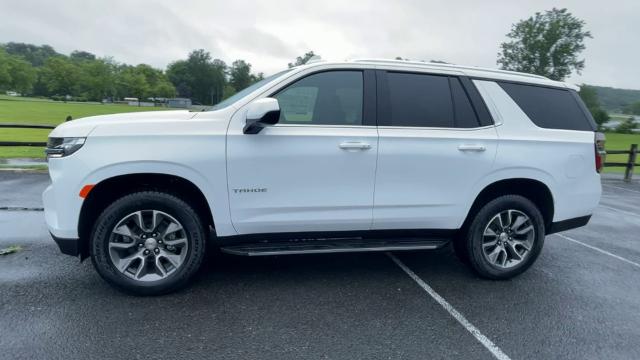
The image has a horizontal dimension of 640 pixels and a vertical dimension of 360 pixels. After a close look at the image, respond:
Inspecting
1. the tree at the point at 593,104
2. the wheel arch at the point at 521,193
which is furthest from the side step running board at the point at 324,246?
the tree at the point at 593,104

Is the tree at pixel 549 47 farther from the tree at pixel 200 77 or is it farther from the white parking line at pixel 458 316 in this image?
the tree at pixel 200 77

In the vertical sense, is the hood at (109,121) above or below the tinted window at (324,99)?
below

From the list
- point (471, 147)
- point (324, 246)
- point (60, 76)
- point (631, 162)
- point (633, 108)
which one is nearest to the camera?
point (324, 246)

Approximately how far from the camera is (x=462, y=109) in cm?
382

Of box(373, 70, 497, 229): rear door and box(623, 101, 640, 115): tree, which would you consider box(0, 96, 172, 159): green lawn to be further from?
box(623, 101, 640, 115): tree

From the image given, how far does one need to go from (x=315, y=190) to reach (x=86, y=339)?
6.46ft

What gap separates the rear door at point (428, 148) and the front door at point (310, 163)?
0.17 m

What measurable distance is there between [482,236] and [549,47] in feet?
211

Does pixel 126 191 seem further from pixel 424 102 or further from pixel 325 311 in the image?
pixel 424 102

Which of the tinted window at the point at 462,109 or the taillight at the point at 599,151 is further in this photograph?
the taillight at the point at 599,151

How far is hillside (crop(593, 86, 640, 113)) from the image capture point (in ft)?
279

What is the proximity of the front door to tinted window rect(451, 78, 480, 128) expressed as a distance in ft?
2.92

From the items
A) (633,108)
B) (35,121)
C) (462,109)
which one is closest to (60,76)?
(35,121)

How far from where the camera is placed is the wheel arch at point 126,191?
3.20 m
